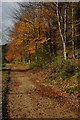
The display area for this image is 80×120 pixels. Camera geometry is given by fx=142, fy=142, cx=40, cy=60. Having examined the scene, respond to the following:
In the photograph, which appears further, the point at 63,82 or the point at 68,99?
the point at 63,82

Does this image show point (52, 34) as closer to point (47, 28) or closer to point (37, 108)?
point (47, 28)

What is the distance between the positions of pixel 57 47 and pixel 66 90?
15069mm

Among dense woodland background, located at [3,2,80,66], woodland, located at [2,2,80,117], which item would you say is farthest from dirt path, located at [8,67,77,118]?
dense woodland background, located at [3,2,80,66]

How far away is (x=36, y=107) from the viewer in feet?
23.3

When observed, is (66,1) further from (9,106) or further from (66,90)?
(9,106)

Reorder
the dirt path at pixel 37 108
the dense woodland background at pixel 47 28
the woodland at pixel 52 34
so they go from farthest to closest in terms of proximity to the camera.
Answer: the dense woodland background at pixel 47 28
the woodland at pixel 52 34
the dirt path at pixel 37 108

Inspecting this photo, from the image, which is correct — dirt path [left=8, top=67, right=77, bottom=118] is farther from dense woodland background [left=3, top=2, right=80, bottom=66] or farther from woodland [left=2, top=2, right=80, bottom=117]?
dense woodland background [left=3, top=2, right=80, bottom=66]

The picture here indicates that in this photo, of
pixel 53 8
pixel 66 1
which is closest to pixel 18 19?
pixel 53 8

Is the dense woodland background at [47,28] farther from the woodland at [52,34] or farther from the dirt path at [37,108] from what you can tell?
the dirt path at [37,108]

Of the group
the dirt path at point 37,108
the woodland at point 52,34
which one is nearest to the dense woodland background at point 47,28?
the woodland at point 52,34

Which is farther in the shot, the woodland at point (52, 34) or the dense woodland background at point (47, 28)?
the dense woodland background at point (47, 28)

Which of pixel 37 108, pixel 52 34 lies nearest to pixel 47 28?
pixel 52 34

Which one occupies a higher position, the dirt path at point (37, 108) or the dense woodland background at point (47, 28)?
the dense woodland background at point (47, 28)

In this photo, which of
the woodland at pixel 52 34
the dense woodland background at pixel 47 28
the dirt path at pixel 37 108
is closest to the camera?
the dirt path at pixel 37 108
